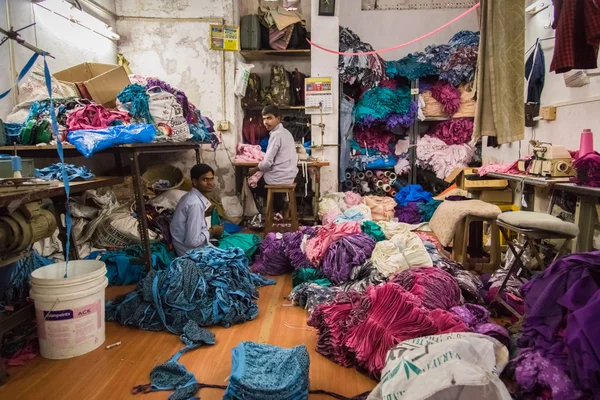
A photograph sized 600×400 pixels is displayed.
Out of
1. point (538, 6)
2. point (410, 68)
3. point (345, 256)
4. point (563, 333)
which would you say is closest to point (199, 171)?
point (345, 256)

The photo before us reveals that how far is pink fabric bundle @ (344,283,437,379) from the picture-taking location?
6.68ft

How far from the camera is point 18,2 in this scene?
3770 mm

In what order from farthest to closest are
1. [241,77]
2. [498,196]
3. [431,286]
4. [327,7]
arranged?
[241,77] < [327,7] < [498,196] < [431,286]

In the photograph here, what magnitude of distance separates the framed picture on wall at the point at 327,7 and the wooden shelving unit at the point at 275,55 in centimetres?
59

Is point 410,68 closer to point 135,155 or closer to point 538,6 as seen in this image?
point 538,6

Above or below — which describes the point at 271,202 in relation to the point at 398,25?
below

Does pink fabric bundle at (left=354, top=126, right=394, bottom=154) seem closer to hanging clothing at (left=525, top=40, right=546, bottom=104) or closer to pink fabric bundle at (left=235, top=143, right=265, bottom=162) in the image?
pink fabric bundle at (left=235, top=143, right=265, bottom=162)

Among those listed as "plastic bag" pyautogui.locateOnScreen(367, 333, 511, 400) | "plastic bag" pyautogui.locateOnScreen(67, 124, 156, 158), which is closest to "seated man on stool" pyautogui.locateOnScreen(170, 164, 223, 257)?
"plastic bag" pyautogui.locateOnScreen(67, 124, 156, 158)

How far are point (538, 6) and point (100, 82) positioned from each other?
489 cm

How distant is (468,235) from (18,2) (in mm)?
4854

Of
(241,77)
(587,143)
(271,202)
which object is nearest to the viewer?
(587,143)

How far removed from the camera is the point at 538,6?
442 cm

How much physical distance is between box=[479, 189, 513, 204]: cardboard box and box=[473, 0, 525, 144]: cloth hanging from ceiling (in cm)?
193

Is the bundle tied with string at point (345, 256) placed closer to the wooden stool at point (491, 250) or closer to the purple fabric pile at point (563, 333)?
the wooden stool at point (491, 250)
